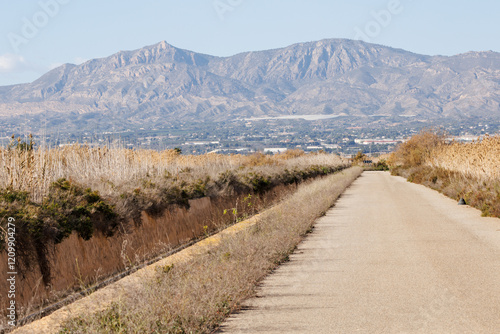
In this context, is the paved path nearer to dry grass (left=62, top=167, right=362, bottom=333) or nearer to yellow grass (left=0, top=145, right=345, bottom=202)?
dry grass (left=62, top=167, right=362, bottom=333)

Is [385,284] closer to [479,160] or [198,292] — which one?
[198,292]

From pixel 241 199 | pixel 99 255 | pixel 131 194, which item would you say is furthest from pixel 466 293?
pixel 241 199

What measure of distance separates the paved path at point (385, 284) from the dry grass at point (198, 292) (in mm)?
280

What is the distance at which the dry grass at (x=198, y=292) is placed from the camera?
7066 millimetres

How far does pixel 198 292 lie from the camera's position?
8.20m

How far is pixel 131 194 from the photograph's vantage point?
1392 cm

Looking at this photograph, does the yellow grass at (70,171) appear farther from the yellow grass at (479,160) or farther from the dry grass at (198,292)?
the yellow grass at (479,160)

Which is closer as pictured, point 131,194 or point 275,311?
point 275,311

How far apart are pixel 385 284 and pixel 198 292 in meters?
3.58

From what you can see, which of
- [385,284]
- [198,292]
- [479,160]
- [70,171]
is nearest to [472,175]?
[479,160]

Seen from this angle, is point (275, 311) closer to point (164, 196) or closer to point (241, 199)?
point (164, 196)

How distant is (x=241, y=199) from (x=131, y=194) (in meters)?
8.68

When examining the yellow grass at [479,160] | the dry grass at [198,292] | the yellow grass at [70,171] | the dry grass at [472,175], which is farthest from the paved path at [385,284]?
the yellow grass at [479,160]

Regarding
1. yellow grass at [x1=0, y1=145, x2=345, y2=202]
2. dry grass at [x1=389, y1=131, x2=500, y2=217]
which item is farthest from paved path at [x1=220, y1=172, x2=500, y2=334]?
yellow grass at [x1=0, y1=145, x2=345, y2=202]
